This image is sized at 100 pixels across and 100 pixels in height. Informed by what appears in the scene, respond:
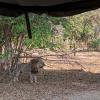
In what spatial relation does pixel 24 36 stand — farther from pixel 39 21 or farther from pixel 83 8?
pixel 83 8

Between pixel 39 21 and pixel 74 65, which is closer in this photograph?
pixel 39 21

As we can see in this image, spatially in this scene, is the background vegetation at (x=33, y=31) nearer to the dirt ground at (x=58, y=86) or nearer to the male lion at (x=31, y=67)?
the male lion at (x=31, y=67)

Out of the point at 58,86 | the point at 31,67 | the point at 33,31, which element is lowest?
the point at 58,86

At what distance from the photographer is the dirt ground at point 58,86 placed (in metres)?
13.1

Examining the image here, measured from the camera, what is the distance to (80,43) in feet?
91.0

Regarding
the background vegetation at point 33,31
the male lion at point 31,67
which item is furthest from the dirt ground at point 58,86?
the background vegetation at point 33,31

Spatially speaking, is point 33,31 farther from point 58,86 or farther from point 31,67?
point 58,86

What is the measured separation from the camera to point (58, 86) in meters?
15.2

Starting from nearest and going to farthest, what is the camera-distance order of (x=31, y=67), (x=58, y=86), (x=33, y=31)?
(x=33, y=31) < (x=58, y=86) < (x=31, y=67)

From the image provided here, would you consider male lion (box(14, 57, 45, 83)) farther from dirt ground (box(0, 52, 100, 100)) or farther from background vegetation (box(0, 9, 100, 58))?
background vegetation (box(0, 9, 100, 58))

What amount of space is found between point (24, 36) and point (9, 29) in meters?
0.64

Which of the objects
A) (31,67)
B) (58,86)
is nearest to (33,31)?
(31,67)

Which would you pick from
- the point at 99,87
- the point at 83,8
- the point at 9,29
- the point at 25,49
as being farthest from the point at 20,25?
the point at 83,8

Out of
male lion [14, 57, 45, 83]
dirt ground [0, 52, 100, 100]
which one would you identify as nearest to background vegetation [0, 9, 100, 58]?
male lion [14, 57, 45, 83]
